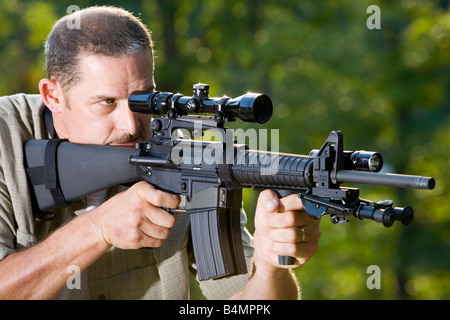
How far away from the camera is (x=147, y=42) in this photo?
384cm

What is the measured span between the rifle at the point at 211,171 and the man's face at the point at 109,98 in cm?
10

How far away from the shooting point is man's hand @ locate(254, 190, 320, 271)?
3.06 meters

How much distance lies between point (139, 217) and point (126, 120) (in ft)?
1.95

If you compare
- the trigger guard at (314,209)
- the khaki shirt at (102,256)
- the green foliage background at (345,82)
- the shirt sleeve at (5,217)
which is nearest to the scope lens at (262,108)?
the trigger guard at (314,209)

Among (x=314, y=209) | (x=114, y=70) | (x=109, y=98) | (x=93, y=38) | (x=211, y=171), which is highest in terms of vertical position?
(x=93, y=38)

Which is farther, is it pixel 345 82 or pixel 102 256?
pixel 345 82

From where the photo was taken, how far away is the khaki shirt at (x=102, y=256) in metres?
3.92

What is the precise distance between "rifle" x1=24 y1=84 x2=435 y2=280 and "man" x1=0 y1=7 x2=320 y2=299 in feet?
0.36

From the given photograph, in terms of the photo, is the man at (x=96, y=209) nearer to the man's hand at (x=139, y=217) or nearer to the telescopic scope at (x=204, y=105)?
the man's hand at (x=139, y=217)

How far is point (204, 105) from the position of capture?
10.9ft

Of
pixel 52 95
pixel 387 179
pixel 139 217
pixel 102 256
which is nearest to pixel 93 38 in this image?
pixel 52 95

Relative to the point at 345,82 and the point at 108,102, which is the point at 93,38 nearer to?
the point at 108,102

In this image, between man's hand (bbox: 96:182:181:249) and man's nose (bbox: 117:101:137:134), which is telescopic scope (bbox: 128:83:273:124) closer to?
man's nose (bbox: 117:101:137:134)
